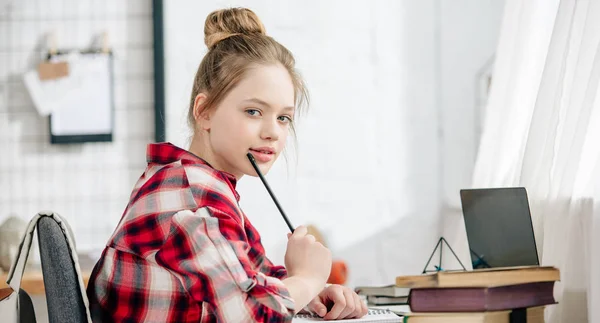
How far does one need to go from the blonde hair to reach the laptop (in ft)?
1.17

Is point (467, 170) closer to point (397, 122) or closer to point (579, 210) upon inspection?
point (397, 122)

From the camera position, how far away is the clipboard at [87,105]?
8.27 feet

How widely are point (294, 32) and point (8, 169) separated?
108cm

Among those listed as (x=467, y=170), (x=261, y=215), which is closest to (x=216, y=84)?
(x=261, y=215)

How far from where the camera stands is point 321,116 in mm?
2572

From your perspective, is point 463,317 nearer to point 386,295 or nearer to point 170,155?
point 170,155

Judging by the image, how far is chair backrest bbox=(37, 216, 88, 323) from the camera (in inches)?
35.3

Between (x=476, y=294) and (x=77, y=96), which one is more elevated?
(x=77, y=96)

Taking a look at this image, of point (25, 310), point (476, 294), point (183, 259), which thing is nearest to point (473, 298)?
point (476, 294)

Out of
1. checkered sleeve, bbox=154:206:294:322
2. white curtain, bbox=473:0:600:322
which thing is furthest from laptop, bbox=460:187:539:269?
checkered sleeve, bbox=154:206:294:322

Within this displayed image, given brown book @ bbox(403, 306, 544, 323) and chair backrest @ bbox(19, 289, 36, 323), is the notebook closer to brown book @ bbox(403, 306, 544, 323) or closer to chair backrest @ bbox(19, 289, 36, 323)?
brown book @ bbox(403, 306, 544, 323)

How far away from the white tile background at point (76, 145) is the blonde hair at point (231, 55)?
136cm

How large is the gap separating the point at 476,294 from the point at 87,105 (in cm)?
196

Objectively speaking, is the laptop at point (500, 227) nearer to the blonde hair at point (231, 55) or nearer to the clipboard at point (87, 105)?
the blonde hair at point (231, 55)
